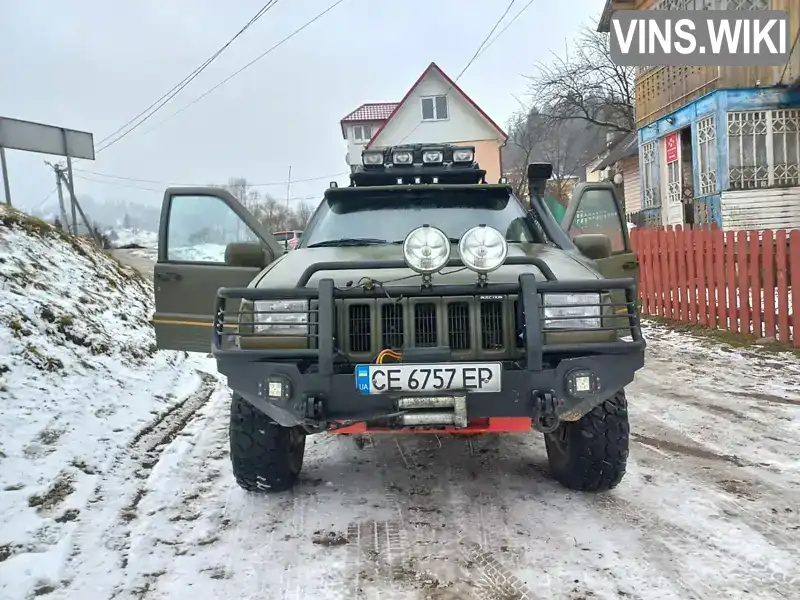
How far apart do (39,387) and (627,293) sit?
387 cm

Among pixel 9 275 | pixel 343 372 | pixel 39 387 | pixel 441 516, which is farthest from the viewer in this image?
pixel 9 275

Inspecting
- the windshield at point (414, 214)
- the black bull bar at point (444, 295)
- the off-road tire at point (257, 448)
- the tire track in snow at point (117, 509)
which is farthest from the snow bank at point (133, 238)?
the black bull bar at point (444, 295)

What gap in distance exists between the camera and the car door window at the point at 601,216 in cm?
461

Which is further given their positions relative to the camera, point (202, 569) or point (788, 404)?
point (788, 404)

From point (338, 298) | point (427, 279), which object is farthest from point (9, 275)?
point (427, 279)

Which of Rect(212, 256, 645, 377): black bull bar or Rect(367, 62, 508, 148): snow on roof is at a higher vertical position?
Rect(367, 62, 508, 148): snow on roof

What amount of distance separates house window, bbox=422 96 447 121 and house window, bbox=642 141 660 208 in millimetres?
16149

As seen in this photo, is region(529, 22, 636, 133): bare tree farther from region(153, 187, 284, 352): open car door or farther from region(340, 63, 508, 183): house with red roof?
region(153, 187, 284, 352): open car door

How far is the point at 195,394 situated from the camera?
5.89 m

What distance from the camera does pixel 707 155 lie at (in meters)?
14.6

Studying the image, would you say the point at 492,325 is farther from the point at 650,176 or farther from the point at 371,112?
the point at 371,112

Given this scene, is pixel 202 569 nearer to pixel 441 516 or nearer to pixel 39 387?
pixel 441 516

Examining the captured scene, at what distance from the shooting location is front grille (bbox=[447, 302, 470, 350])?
9.75 ft

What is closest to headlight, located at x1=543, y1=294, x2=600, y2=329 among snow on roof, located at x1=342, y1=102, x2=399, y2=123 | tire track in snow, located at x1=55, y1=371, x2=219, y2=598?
tire track in snow, located at x1=55, y1=371, x2=219, y2=598
